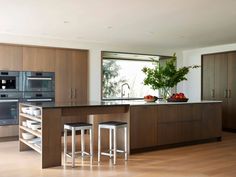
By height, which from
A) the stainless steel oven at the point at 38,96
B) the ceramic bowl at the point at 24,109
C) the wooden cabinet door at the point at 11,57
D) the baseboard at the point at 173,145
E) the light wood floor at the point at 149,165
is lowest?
the light wood floor at the point at 149,165

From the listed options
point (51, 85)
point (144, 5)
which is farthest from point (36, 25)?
point (144, 5)

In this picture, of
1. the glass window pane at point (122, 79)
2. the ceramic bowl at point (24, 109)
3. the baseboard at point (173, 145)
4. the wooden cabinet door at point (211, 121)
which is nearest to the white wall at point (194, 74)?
the glass window pane at point (122, 79)

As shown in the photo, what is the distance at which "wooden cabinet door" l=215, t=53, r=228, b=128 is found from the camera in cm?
779

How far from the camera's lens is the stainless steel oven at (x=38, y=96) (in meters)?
6.65

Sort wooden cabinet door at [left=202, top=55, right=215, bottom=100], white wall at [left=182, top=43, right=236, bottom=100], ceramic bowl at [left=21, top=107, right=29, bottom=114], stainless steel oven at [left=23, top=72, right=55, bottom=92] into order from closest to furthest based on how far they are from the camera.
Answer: ceramic bowl at [left=21, top=107, right=29, bottom=114] → stainless steel oven at [left=23, top=72, right=55, bottom=92] → wooden cabinet door at [left=202, top=55, right=215, bottom=100] → white wall at [left=182, top=43, right=236, bottom=100]

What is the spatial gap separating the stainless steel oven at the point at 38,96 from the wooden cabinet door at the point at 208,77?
4314 mm

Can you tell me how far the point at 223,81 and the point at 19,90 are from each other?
5.24 metres

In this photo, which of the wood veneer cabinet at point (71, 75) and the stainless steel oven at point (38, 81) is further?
the wood veneer cabinet at point (71, 75)

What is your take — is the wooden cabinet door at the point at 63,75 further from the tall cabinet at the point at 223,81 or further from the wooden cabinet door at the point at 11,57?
the tall cabinet at the point at 223,81

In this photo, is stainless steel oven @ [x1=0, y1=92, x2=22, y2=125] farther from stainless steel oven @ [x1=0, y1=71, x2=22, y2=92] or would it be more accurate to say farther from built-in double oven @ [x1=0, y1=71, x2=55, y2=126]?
stainless steel oven @ [x1=0, y1=71, x2=22, y2=92]

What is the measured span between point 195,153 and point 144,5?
2726 mm

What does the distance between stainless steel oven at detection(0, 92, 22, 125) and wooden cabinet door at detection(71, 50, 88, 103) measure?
1375 mm

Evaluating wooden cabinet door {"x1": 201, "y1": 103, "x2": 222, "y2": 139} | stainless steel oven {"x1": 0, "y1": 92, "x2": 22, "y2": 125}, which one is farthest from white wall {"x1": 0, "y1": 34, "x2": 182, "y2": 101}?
wooden cabinet door {"x1": 201, "y1": 103, "x2": 222, "y2": 139}

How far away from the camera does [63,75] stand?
7117 mm
